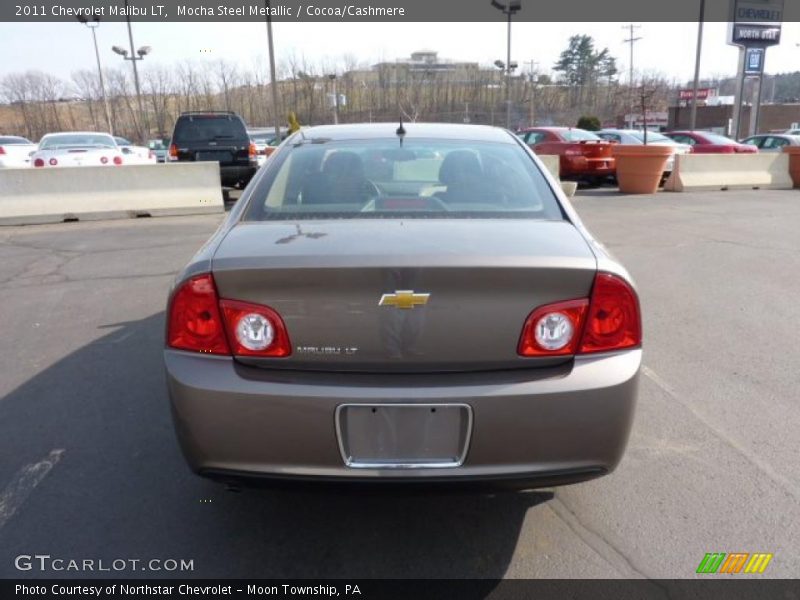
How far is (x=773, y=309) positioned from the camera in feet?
18.3

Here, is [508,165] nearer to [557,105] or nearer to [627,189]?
[627,189]

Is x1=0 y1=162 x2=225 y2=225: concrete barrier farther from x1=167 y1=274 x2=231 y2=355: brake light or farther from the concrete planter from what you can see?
x1=167 y1=274 x2=231 y2=355: brake light

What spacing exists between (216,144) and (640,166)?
9.39 m

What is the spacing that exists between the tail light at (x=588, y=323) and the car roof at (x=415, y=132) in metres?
1.56

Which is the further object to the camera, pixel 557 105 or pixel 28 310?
pixel 557 105

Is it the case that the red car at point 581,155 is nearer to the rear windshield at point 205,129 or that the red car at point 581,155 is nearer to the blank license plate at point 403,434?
the rear windshield at point 205,129

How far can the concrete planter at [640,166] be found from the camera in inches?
535

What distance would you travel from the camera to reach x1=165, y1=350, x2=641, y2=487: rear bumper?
6.70 ft

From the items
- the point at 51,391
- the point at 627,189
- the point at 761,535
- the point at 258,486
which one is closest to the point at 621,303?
the point at 761,535

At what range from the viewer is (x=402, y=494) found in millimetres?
2129

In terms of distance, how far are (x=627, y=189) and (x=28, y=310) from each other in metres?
Result: 12.6

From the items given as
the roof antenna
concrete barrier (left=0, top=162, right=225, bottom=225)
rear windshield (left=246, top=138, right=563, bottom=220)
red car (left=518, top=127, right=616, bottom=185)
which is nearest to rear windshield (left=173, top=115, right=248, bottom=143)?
concrete barrier (left=0, top=162, right=225, bottom=225)

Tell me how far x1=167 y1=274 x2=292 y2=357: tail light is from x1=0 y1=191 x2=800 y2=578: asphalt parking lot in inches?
22.4

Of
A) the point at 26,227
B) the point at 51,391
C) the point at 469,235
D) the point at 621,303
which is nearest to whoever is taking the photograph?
the point at 621,303
